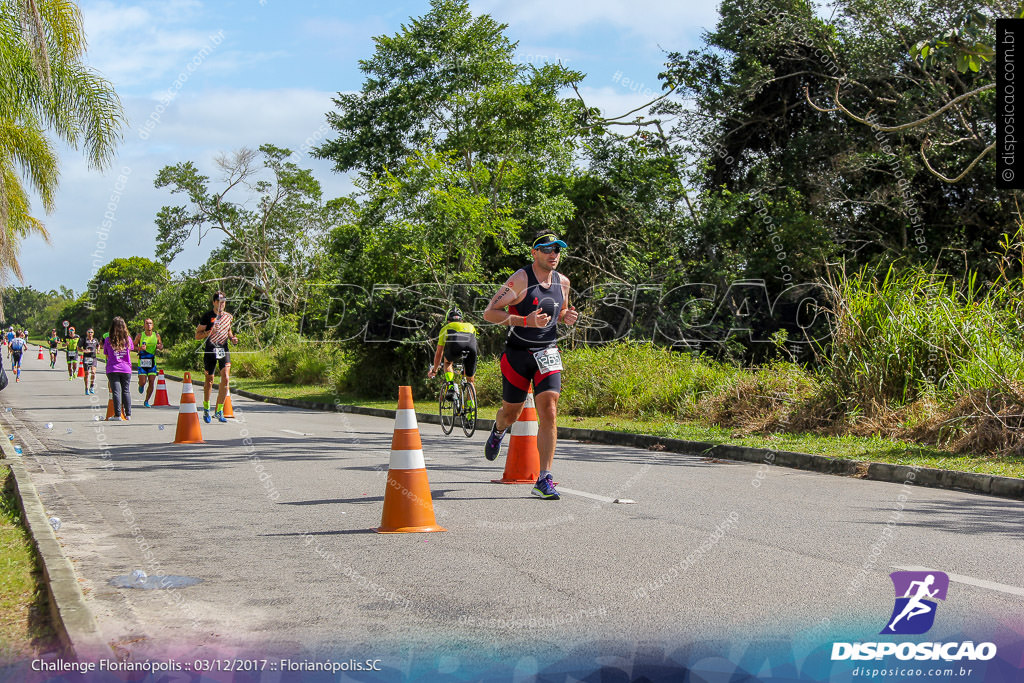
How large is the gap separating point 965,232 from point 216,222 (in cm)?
3970

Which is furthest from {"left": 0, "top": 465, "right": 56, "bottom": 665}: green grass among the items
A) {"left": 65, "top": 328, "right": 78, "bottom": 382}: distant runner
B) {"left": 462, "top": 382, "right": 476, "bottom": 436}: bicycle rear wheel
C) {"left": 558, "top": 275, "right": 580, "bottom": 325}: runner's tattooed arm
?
{"left": 65, "top": 328, "right": 78, "bottom": 382}: distant runner

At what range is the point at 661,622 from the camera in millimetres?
4324

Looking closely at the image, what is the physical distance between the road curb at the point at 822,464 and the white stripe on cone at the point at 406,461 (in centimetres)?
559

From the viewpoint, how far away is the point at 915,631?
419cm

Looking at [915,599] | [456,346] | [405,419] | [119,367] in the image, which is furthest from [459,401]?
[915,599]

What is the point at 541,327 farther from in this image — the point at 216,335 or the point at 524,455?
the point at 216,335

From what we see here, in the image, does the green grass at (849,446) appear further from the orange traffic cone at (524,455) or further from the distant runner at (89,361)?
the distant runner at (89,361)

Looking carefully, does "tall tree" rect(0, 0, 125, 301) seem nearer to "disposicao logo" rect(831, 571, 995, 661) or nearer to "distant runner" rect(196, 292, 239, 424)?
"distant runner" rect(196, 292, 239, 424)

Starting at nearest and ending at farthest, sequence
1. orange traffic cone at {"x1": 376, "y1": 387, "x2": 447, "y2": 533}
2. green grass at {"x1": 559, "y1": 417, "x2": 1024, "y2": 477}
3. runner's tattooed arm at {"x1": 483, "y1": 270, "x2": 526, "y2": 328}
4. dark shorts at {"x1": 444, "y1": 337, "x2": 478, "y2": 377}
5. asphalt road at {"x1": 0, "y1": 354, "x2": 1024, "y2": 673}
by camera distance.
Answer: asphalt road at {"x1": 0, "y1": 354, "x2": 1024, "y2": 673}, orange traffic cone at {"x1": 376, "y1": 387, "x2": 447, "y2": 533}, runner's tattooed arm at {"x1": 483, "y1": 270, "x2": 526, "y2": 328}, green grass at {"x1": 559, "y1": 417, "x2": 1024, "y2": 477}, dark shorts at {"x1": 444, "y1": 337, "x2": 478, "y2": 377}

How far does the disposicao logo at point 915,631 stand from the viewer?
3.90 metres

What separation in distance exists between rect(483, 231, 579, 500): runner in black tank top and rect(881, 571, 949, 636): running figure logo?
3214mm

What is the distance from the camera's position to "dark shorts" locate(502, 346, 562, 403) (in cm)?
780

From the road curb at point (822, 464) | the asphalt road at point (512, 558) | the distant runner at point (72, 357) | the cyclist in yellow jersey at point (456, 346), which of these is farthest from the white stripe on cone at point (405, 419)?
the distant runner at point (72, 357)

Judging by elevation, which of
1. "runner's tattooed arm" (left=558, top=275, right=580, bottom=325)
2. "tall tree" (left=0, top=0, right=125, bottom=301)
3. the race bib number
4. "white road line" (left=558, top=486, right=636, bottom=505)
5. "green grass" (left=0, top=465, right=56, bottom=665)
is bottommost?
"green grass" (left=0, top=465, right=56, bottom=665)
